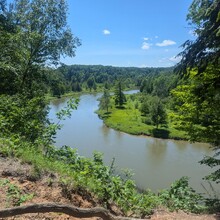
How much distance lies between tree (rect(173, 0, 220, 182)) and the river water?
5.14m

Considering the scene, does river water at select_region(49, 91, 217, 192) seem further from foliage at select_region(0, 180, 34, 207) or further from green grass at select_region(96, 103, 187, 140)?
foliage at select_region(0, 180, 34, 207)

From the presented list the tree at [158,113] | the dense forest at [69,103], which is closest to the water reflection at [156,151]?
the tree at [158,113]

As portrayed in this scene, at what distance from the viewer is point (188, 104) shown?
406 inches

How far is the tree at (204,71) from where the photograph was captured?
6125mm

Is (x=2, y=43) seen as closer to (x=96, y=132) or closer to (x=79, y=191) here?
(x=79, y=191)

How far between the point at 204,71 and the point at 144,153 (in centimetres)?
2052

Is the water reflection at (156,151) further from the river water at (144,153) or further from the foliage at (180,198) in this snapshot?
the foliage at (180,198)

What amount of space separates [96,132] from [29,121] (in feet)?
107

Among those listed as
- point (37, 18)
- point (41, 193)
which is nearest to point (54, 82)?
point (37, 18)

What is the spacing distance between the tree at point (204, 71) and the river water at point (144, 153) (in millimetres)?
5144

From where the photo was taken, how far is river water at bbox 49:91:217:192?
20.4 m

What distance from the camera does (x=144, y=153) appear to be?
2783 centimetres

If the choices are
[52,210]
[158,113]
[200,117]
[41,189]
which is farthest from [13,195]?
[158,113]

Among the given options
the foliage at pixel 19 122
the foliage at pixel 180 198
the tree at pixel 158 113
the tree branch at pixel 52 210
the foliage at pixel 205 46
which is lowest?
the tree at pixel 158 113
